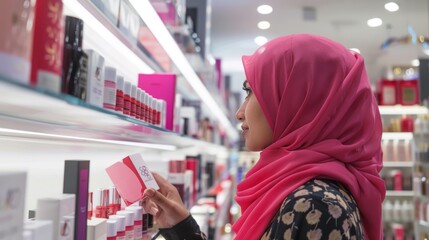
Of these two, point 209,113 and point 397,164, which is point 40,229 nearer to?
point 209,113

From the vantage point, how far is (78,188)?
3.24ft

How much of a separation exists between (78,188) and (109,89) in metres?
0.24

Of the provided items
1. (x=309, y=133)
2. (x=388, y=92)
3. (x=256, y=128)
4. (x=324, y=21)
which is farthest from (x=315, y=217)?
(x=388, y=92)

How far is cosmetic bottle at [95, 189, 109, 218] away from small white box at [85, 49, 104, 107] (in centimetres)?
47

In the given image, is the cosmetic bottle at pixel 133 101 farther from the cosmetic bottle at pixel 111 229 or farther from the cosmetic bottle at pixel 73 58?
the cosmetic bottle at pixel 73 58

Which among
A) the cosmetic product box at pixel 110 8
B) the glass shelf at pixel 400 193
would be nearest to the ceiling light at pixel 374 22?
the glass shelf at pixel 400 193

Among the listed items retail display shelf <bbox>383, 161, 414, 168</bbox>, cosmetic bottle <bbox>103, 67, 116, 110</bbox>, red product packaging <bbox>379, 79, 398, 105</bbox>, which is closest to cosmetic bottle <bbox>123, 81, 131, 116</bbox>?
cosmetic bottle <bbox>103, 67, 116, 110</bbox>

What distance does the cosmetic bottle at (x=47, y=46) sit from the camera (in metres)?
0.67

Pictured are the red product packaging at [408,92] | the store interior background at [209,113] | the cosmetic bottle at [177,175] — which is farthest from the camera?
the red product packaging at [408,92]

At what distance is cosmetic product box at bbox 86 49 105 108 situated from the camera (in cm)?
89

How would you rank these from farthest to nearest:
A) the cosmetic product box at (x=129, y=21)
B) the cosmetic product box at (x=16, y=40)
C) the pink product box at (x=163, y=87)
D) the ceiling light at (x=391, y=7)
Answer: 1. the ceiling light at (x=391, y=7)
2. the pink product box at (x=163, y=87)
3. the cosmetic product box at (x=129, y=21)
4. the cosmetic product box at (x=16, y=40)

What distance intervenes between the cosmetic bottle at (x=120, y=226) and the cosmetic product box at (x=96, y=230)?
0.09 meters

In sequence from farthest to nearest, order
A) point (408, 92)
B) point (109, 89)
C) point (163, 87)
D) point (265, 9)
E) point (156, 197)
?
1. point (408, 92)
2. point (265, 9)
3. point (163, 87)
4. point (156, 197)
5. point (109, 89)

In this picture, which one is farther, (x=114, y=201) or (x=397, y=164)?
(x=397, y=164)
